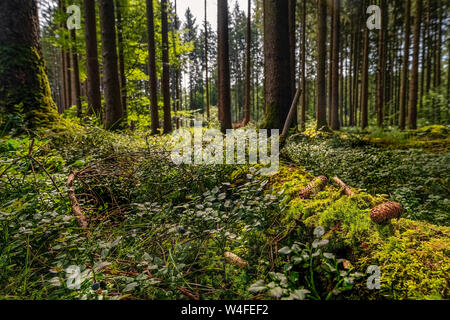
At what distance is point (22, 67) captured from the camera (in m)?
4.36

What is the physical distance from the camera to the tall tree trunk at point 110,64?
664cm

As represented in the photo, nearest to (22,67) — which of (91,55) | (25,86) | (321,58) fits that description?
(25,86)

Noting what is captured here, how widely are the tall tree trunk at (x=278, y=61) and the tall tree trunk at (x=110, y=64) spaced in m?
4.33

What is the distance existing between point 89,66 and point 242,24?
45.2 meters

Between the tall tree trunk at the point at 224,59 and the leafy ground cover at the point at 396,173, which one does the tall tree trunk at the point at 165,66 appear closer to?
the tall tree trunk at the point at 224,59

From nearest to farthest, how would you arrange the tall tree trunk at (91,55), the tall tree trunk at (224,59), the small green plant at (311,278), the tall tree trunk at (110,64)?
1. the small green plant at (311,278)
2. the tall tree trunk at (110,64)
3. the tall tree trunk at (91,55)
4. the tall tree trunk at (224,59)

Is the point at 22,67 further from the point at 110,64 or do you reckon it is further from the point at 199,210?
the point at 199,210

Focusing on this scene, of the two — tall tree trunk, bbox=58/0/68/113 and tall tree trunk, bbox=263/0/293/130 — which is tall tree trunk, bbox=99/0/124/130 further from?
tall tree trunk, bbox=58/0/68/113

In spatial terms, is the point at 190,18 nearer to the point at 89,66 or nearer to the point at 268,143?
the point at 89,66

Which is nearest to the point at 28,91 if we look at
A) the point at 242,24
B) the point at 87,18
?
the point at 87,18

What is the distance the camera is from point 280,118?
5.10 m

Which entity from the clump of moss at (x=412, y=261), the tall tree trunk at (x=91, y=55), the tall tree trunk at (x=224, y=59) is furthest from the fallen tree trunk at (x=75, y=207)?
the tall tree trunk at (x=224, y=59)

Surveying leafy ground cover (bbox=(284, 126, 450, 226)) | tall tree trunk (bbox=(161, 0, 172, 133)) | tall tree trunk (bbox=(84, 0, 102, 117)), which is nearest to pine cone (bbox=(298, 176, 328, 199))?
leafy ground cover (bbox=(284, 126, 450, 226))

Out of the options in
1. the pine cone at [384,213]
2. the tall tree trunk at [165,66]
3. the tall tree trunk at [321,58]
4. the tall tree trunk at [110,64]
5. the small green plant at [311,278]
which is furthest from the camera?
the tall tree trunk at [165,66]
